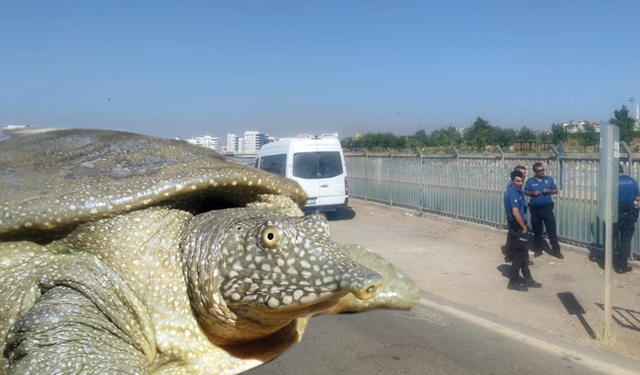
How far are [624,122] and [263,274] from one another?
124 feet

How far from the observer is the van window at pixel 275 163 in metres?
17.4

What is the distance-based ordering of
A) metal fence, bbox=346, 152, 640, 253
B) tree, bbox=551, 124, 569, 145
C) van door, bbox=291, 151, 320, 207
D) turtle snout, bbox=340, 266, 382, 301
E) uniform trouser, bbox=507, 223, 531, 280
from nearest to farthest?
turtle snout, bbox=340, 266, 382, 301 < uniform trouser, bbox=507, 223, 531, 280 < metal fence, bbox=346, 152, 640, 253 < van door, bbox=291, 151, 320, 207 < tree, bbox=551, 124, 569, 145

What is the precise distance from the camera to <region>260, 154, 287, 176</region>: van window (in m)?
17.4

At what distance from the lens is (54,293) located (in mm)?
1995

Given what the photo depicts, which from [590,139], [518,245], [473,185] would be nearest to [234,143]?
[473,185]

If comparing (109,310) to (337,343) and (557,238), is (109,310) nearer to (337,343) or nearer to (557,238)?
(337,343)

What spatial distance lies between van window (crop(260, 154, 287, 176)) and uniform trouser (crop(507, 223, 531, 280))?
8.81 metres

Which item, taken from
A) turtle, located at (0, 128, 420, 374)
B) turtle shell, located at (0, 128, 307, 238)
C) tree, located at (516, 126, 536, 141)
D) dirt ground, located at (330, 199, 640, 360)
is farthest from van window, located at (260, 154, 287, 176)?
tree, located at (516, 126, 536, 141)

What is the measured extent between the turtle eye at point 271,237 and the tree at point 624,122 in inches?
1192

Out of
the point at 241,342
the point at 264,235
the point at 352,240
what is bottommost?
the point at 352,240

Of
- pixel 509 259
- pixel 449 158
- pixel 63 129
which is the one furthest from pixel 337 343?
pixel 449 158

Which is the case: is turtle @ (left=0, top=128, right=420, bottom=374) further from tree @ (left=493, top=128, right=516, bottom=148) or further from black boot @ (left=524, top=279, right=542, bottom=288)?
tree @ (left=493, top=128, right=516, bottom=148)

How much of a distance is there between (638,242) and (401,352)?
6.03 meters

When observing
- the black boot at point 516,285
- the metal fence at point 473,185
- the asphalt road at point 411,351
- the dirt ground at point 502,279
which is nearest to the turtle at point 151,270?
the asphalt road at point 411,351
